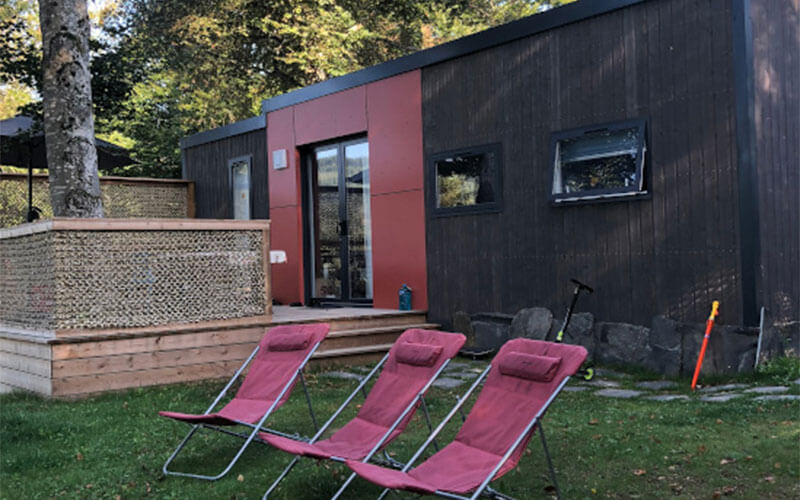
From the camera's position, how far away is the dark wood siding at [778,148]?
237 inches

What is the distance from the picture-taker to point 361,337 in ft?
25.7

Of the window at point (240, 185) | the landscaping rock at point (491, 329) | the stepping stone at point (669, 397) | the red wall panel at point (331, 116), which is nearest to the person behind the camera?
the stepping stone at point (669, 397)

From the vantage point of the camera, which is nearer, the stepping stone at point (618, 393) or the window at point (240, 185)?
the stepping stone at point (618, 393)

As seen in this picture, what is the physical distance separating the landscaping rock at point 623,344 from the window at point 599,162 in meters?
1.17

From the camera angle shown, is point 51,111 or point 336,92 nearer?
point 51,111

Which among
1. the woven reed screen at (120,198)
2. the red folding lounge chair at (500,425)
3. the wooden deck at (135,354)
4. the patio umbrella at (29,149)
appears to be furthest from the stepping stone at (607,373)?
the woven reed screen at (120,198)

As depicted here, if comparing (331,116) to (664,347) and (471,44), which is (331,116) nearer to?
(471,44)

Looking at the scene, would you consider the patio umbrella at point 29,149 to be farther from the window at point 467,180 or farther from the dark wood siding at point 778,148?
the dark wood siding at point 778,148

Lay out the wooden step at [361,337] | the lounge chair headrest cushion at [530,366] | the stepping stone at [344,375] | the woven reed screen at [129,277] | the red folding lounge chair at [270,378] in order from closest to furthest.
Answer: the lounge chair headrest cushion at [530,366] → the red folding lounge chair at [270,378] → the woven reed screen at [129,277] → the stepping stone at [344,375] → the wooden step at [361,337]

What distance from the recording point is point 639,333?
21.6 ft

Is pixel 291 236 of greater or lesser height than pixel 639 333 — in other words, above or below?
above

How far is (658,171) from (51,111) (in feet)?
18.0

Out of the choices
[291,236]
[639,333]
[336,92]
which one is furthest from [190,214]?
[639,333]

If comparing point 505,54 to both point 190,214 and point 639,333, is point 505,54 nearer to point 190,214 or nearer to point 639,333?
point 639,333
